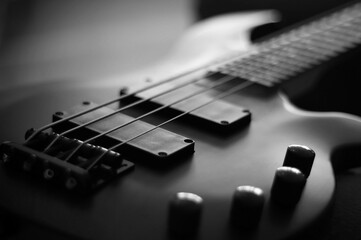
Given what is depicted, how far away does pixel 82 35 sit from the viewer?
199 cm

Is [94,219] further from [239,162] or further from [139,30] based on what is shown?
[139,30]

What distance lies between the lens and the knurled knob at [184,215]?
51 cm

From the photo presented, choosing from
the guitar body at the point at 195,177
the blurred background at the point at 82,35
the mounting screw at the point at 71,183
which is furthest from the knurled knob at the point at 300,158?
the blurred background at the point at 82,35

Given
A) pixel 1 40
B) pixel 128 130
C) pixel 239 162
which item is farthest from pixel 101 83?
pixel 1 40

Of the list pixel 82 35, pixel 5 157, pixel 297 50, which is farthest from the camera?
pixel 82 35

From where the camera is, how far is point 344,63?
3.60 ft

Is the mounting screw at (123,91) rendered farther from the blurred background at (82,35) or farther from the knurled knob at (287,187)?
the blurred background at (82,35)

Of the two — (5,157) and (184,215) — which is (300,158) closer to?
(184,215)

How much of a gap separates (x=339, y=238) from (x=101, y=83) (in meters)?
0.47

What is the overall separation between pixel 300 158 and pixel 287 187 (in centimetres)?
8

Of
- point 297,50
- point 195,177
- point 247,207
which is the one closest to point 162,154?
point 195,177

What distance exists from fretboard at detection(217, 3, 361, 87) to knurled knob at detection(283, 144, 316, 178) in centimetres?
30

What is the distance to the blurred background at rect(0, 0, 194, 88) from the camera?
1737mm

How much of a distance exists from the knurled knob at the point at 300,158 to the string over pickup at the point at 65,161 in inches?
7.9
